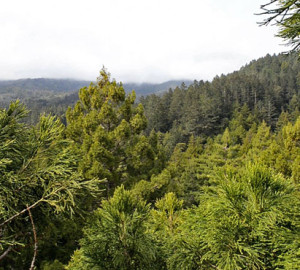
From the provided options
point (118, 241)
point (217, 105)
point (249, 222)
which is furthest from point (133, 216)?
point (217, 105)

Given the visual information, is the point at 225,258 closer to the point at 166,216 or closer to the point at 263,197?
the point at 263,197

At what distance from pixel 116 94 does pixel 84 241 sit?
812 centimetres

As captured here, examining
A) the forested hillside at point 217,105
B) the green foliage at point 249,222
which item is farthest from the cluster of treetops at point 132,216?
the forested hillside at point 217,105

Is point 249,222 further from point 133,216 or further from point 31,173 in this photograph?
point 31,173

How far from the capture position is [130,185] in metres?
9.45

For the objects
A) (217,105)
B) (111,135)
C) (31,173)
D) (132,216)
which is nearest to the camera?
(132,216)

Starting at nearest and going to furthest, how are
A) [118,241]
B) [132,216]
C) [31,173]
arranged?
[118,241]
[132,216]
[31,173]

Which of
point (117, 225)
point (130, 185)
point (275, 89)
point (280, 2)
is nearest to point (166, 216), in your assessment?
point (117, 225)

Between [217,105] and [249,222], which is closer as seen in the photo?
[249,222]

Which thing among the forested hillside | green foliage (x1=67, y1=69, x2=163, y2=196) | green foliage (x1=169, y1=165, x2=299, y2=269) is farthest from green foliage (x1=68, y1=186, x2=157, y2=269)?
the forested hillside

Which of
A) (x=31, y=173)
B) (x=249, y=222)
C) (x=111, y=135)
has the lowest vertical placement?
(x=111, y=135)

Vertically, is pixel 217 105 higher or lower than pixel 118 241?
lower

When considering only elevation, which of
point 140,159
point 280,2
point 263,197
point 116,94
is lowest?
point 140,159

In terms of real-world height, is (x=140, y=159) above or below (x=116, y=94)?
below
